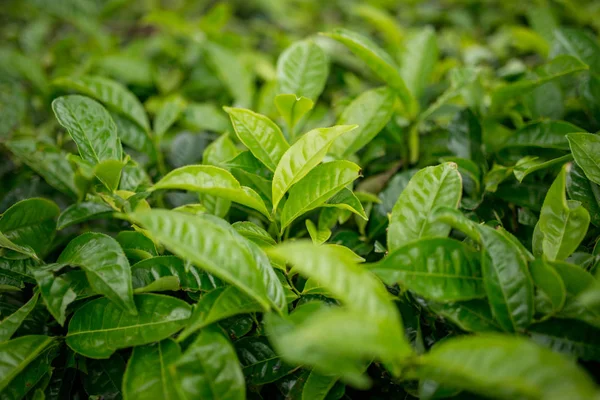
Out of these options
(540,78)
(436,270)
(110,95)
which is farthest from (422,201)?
(110,95)

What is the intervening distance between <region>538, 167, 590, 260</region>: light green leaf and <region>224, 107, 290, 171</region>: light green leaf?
1.79ft

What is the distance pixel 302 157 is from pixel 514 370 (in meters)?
0.53

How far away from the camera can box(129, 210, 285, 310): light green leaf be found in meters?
0.67

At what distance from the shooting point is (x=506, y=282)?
74 centimetres

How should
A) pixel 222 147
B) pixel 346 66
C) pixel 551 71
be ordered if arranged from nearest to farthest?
pixel 222 147 → pixel 551 71 → pixel 346 66

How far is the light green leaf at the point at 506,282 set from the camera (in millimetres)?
734

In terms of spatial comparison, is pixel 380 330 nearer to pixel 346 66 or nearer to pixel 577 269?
pixel 577 269

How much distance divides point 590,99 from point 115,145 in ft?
4.17

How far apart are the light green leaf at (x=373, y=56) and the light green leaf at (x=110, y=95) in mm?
617

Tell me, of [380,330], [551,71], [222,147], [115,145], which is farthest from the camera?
[551,71]

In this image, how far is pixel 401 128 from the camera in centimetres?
134

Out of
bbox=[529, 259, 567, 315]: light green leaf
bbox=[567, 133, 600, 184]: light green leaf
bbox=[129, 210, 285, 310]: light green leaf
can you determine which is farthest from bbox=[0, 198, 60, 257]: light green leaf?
bbox=[567, 133, 600, 184]: light green leaf

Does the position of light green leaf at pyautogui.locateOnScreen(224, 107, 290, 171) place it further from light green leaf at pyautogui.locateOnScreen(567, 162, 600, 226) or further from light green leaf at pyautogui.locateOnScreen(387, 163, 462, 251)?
light green leaf at pyautogui.locateOnScreen(567, 162, 600, 226)

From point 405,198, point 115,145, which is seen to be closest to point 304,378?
point 405,198
